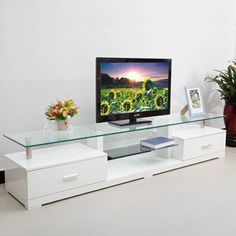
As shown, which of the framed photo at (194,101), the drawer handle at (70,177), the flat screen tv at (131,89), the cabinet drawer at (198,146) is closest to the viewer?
the drawer handle at (70,177)

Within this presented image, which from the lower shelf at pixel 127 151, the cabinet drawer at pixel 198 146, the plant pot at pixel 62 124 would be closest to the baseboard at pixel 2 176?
the plant pot at pixel 62 124

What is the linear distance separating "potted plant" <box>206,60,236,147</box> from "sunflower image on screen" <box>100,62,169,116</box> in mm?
1107

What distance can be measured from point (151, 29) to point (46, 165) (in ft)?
A: 7.06

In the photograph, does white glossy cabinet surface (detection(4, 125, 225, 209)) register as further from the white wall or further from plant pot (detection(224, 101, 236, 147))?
plant pot (detection(224, 101, 236, 147))

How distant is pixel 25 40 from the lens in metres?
3.29

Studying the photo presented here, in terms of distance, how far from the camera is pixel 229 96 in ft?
15.1

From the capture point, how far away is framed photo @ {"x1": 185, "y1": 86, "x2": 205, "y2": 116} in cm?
410

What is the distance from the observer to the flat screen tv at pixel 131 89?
3387 millimetres

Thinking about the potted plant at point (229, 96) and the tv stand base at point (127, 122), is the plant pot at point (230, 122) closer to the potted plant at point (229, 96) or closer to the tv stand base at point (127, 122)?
the potted plant at point (229, 96)

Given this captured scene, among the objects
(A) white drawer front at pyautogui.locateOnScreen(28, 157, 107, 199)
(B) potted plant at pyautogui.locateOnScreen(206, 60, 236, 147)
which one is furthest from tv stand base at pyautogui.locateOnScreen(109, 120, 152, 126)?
(B) potted plant at pyautogui.locateOnScreen(206, 60, 236, 147)

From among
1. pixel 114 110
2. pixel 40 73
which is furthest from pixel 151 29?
pixel 40 73

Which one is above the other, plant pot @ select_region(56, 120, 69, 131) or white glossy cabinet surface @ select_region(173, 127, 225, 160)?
plant pot @ select_region(56, 120, 69, 131)

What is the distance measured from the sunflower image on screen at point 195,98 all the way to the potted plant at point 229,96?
1.90ft

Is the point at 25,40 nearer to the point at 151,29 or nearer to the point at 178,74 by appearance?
the point at 151,29
